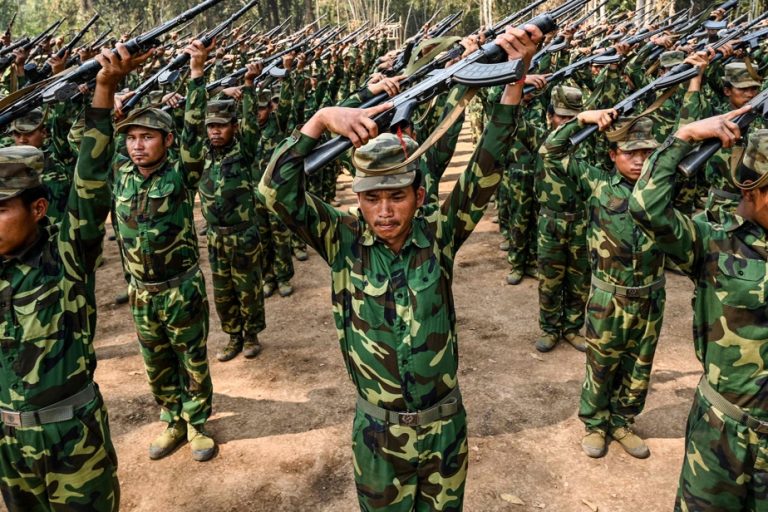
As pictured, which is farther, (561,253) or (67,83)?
(561,253)

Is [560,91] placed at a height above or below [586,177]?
above

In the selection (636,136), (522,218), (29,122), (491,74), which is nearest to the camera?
(491,74)

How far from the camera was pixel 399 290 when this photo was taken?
2713mm

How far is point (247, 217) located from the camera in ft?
20.5

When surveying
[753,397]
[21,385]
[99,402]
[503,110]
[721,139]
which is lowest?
[753,397]

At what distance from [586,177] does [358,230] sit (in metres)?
2.77

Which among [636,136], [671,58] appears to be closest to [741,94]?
[671,58]

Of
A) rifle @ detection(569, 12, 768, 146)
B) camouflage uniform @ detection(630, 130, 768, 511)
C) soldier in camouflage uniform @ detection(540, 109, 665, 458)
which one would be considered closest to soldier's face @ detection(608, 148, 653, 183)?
soldier in camouflage uniform @ detection(540, 109, 665, 458)

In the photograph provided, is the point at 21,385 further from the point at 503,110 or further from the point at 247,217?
the point at 247,217

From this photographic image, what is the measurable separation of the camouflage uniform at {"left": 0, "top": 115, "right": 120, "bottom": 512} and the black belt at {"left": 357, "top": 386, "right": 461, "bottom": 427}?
1456 millimetres

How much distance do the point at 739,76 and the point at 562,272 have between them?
9.91 ft

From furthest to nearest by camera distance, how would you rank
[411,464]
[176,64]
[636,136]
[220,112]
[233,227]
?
[233,227], [220,112], [176,64], [636,136], [411,464]

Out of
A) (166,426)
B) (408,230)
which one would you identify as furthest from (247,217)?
(408,230)

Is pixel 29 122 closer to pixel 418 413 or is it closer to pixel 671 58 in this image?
pixel 418 413
